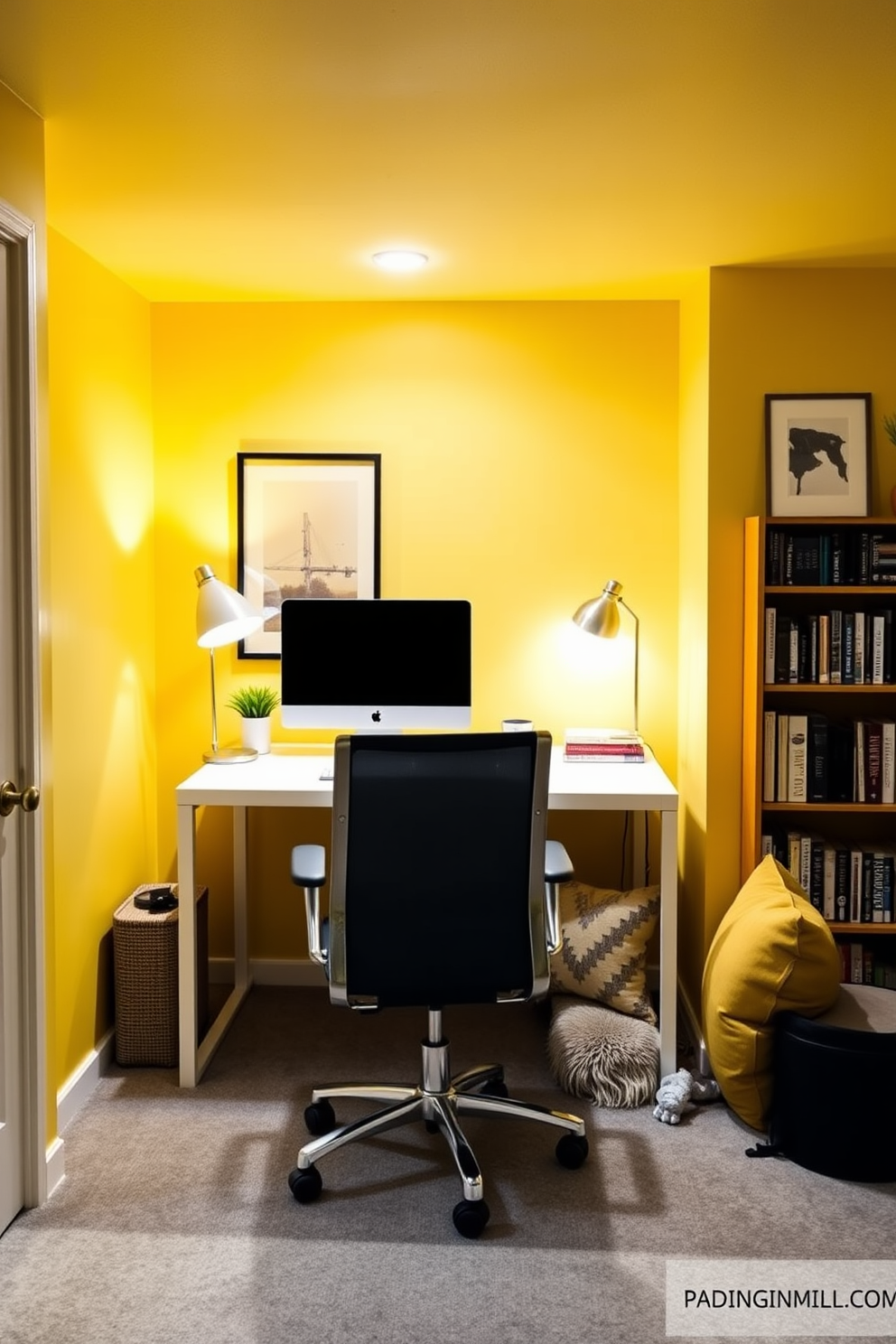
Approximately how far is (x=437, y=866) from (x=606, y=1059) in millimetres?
951

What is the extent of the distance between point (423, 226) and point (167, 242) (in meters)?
0.71

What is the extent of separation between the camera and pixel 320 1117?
110 inches

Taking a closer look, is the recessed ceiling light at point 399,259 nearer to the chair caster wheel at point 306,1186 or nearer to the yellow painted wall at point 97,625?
the yellow painted wall at point 97,625

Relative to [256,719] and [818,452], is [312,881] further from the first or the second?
[818,452]

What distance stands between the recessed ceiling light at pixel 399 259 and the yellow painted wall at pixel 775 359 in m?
0.84

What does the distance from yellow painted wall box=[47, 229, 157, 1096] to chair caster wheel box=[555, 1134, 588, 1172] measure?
1271 millimetres

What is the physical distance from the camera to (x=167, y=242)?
306cm

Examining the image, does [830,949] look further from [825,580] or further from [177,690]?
[177,690]

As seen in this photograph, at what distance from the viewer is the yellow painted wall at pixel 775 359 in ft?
10.5

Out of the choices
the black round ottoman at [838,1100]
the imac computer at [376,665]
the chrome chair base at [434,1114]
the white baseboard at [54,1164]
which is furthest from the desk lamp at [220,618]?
the black round ottoman at [838,1100]

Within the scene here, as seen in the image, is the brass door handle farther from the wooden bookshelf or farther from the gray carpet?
the wooden bookshelf

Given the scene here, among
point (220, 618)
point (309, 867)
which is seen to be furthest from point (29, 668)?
point (220, 618)

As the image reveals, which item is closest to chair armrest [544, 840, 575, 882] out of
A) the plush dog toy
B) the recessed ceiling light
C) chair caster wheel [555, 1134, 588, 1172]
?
chair caster wheel [555, 1134, 588, 1172]

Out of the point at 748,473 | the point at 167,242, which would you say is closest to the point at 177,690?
the point at 167,242
